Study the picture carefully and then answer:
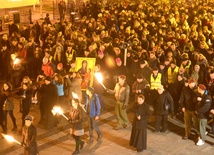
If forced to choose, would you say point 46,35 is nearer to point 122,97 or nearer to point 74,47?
point 74,47

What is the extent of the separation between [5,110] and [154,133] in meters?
4.43

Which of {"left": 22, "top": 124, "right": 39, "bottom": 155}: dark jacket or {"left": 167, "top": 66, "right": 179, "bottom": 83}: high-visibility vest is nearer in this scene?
{"left": 22, "top": 124, "right": 39, "bottom": 155}: dark jacket

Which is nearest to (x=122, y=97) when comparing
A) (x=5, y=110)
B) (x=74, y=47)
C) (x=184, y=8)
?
(x=5, y=110)

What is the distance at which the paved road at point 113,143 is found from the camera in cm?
1183

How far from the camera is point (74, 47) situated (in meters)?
17.2

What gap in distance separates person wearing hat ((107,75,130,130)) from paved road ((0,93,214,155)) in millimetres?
266

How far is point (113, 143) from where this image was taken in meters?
12.3

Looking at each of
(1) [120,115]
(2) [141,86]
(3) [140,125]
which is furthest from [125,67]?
(3) [140,125]

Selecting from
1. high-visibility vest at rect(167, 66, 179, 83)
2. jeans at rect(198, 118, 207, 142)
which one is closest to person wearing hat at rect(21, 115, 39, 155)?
jeans at rect(198, 118, 207, 142)

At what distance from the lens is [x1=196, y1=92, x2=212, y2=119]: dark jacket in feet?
38.8

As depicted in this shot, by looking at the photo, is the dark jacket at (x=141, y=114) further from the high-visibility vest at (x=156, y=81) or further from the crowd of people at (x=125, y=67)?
the high-visibility vest at (x=156, y=81)

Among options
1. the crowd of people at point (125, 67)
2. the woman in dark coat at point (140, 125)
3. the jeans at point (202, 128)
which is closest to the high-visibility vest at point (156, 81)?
the crowd of people at point (125, 67)

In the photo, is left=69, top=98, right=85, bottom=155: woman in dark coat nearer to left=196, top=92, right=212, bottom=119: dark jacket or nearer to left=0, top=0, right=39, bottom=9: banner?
left=196, top=92, right=212, bottom=119: dark jacket

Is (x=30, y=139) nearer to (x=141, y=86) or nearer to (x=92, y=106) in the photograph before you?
(x=92, y=106)
